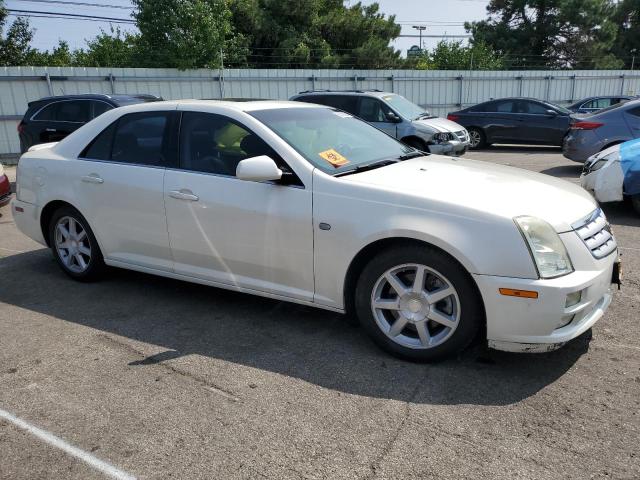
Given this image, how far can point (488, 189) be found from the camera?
3598 millimetres

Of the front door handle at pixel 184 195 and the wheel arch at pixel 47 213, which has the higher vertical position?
the front door handle at pixel 184 195

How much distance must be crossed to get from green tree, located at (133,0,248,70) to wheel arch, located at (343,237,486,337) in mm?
15710

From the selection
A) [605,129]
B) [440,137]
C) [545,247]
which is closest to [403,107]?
[440,137]

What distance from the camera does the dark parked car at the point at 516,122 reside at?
1510 cm

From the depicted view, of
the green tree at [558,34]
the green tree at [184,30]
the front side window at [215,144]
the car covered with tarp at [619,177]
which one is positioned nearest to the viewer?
the front side window at [215,144]

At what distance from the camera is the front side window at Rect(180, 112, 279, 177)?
4.12 meters

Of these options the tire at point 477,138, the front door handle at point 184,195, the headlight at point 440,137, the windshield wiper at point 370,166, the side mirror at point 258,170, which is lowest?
the tire at point 477,138

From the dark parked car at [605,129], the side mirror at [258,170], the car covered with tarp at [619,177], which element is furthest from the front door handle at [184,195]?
the dark parked car at [605,129]

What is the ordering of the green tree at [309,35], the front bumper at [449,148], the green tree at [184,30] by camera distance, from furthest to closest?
1. the green tree at [309,35]
2. the green tree at [184,30]
3. the front bumper at [449,148]

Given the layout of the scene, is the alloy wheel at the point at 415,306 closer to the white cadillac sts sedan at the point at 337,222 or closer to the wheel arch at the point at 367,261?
the white cadillac sts sedan at the point at 337,222

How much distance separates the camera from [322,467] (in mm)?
2621

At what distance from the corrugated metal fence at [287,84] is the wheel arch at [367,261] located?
14639 millimetres

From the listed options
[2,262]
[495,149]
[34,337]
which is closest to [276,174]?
[34,337]

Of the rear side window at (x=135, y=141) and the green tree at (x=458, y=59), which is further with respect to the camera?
the green tree at (x=458, y=59)
